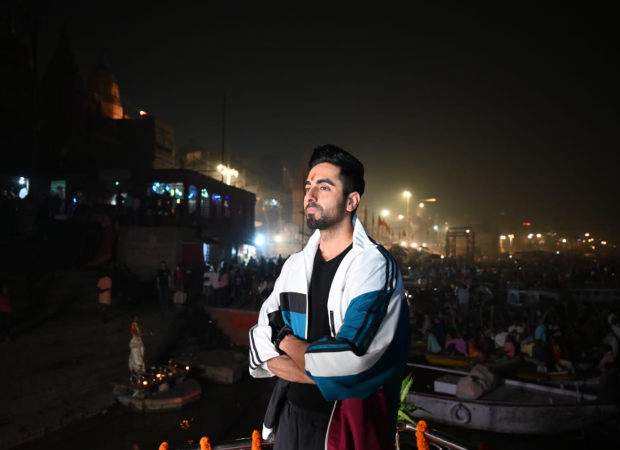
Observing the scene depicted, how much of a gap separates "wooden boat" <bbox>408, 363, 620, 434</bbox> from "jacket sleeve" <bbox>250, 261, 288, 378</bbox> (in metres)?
9.33

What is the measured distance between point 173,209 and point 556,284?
25679mm

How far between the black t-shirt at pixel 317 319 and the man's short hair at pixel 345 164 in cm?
34

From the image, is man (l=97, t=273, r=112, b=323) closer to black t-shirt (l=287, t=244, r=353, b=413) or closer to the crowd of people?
the crowd of people

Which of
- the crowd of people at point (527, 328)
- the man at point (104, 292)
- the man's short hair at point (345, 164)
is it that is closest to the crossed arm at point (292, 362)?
the man's short hair at point (345, 164)

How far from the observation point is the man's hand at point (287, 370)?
5.79ft

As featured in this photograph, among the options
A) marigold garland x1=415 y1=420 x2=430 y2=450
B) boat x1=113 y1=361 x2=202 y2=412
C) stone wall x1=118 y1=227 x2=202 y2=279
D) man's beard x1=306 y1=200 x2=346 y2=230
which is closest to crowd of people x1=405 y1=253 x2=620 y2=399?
boat x1=113 y1=361 x2=202 y2=412

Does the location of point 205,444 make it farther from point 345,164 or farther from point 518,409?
point 518,409

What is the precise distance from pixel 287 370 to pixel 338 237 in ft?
2.48

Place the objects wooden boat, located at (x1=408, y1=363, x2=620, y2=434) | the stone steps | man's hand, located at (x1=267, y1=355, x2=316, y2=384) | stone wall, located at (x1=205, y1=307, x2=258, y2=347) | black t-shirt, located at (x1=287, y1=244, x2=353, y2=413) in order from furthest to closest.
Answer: stone wall, located at (x1=205, y1=307, x2=258, y2=347) → the stone steps → wooden boat, located at (x1=408, y1=363, x2=620, y2=434) → black t-shirt, located at (x1=287, y1=244, x2=353, y2=413) → man's hand, located at (x1=267, y1=355, x2=316, y2=384)

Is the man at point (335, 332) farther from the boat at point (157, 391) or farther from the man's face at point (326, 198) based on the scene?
the boat at point (157, 391)

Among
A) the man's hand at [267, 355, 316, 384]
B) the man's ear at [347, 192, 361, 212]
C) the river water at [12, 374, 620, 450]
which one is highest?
the man's ear at [347, 192, 361, 212]

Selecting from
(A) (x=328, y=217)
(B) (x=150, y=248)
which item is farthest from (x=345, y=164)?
(B) (x=150, y=248)

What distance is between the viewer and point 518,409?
9008 millimetres

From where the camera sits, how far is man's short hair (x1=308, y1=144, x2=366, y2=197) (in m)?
2.08
